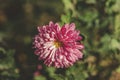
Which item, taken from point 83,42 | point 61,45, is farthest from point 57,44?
point 83,42

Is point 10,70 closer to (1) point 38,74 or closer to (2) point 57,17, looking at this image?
(1) point 38,74

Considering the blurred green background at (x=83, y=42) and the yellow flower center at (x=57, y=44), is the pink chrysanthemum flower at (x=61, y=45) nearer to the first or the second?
the yellow flower center at (x=57, y=44)

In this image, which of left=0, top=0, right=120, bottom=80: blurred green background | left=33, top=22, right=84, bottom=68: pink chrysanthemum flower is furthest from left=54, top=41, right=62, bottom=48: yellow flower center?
left=0, top=0, right=120, bottom=80: blurred green background

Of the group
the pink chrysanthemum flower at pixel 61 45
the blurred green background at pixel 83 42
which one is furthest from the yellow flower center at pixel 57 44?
the blurred green background at pixel 83 42

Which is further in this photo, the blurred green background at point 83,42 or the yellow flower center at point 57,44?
the blurred green background at point 83,42

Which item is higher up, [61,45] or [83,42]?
[83,42]

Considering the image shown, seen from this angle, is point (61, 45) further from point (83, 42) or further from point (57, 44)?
point (83, 42)
